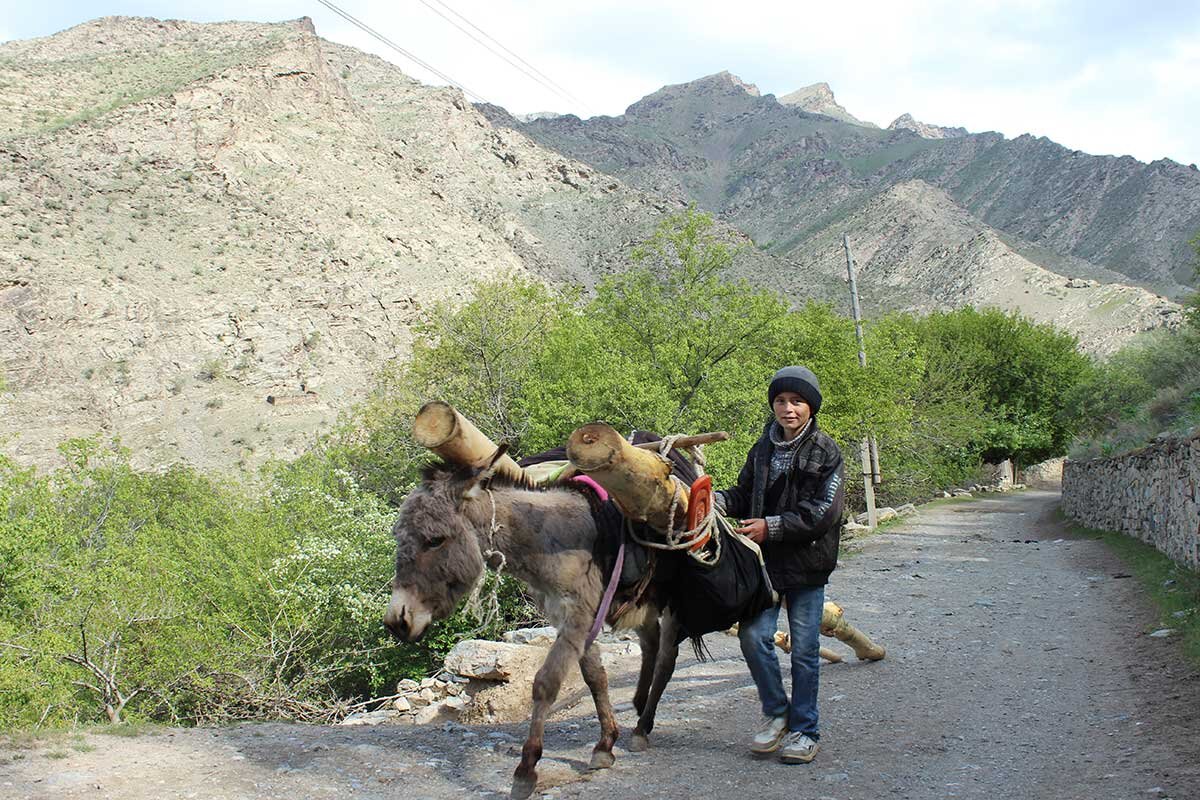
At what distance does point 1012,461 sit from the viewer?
47.7 meters

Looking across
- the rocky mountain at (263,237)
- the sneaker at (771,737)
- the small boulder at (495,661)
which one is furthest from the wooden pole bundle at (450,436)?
the rocky mountain at (263,237)

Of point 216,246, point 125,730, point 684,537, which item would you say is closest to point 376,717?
point 125,730

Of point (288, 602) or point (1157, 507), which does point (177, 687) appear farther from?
point (1157, 507)

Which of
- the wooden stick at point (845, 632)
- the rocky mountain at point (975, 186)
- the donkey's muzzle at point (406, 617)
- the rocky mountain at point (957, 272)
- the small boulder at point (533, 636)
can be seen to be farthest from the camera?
the rocky mountain at point (975, 186)

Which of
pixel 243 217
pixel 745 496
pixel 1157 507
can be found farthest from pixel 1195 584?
pixel 243 217

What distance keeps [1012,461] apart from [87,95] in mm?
69336

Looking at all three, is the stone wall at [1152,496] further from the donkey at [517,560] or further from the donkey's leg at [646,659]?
the donkey at [517,560]

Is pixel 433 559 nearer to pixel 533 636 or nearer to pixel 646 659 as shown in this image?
pixel 646 659

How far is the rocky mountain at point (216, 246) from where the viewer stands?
46594 mm

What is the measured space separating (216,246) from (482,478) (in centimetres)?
5696

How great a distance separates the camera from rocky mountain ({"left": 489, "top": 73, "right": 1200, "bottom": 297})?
10150 cm

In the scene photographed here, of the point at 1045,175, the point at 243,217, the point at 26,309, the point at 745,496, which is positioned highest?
the point at 1045,175

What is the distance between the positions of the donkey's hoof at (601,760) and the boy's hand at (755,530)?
4.79ft

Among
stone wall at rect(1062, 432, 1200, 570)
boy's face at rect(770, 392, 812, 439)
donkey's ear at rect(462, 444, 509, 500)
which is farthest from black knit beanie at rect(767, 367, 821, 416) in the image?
stone wall at rect(1062, 432, 1200, 570)
